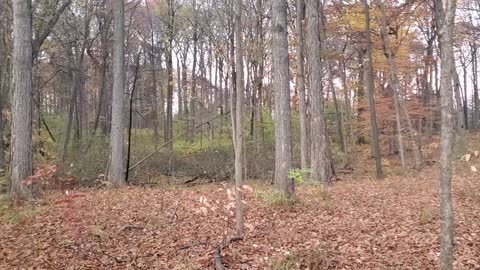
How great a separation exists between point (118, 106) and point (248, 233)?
748 centimetres

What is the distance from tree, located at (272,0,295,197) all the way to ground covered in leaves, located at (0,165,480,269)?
1.72ft

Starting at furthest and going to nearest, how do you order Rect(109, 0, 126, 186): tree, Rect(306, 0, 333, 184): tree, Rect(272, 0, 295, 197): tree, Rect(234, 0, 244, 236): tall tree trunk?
Rect(109, 0, 126, 186): tree, Rect(306, 0, 333, 184): tree, Rect(272, 0, 295, 197): tree, Rect(234, 0, 244, 236): tall tree trunk

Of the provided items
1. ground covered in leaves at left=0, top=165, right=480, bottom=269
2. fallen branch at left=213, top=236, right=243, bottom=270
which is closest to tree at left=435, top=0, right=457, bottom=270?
ground covered in leaves at left=0, top=165, right=480, bottom=269

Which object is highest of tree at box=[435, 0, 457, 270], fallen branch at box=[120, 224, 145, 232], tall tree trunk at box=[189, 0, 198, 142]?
tall tree trunk at box=[189, 0, 198, 142]

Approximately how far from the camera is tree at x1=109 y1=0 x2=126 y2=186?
12.5 meters

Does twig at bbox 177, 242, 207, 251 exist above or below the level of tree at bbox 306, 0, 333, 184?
below

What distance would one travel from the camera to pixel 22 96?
838 cm

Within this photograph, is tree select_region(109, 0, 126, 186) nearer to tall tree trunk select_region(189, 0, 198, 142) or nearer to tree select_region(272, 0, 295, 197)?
tree select_region(272, 0, 295, 197)

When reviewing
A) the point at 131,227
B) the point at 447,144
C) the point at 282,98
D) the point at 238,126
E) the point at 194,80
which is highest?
the point at 194,80

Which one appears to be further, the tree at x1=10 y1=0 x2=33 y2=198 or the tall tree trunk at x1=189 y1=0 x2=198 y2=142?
the tall tree trunk at x1=189 y1=0 x2=198 y2=142

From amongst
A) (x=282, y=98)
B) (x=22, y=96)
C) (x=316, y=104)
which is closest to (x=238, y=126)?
(x=282, y=98)

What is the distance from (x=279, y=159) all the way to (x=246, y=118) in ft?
42.5

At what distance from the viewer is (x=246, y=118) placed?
21484 mm

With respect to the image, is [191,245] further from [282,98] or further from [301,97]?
[301,97]
